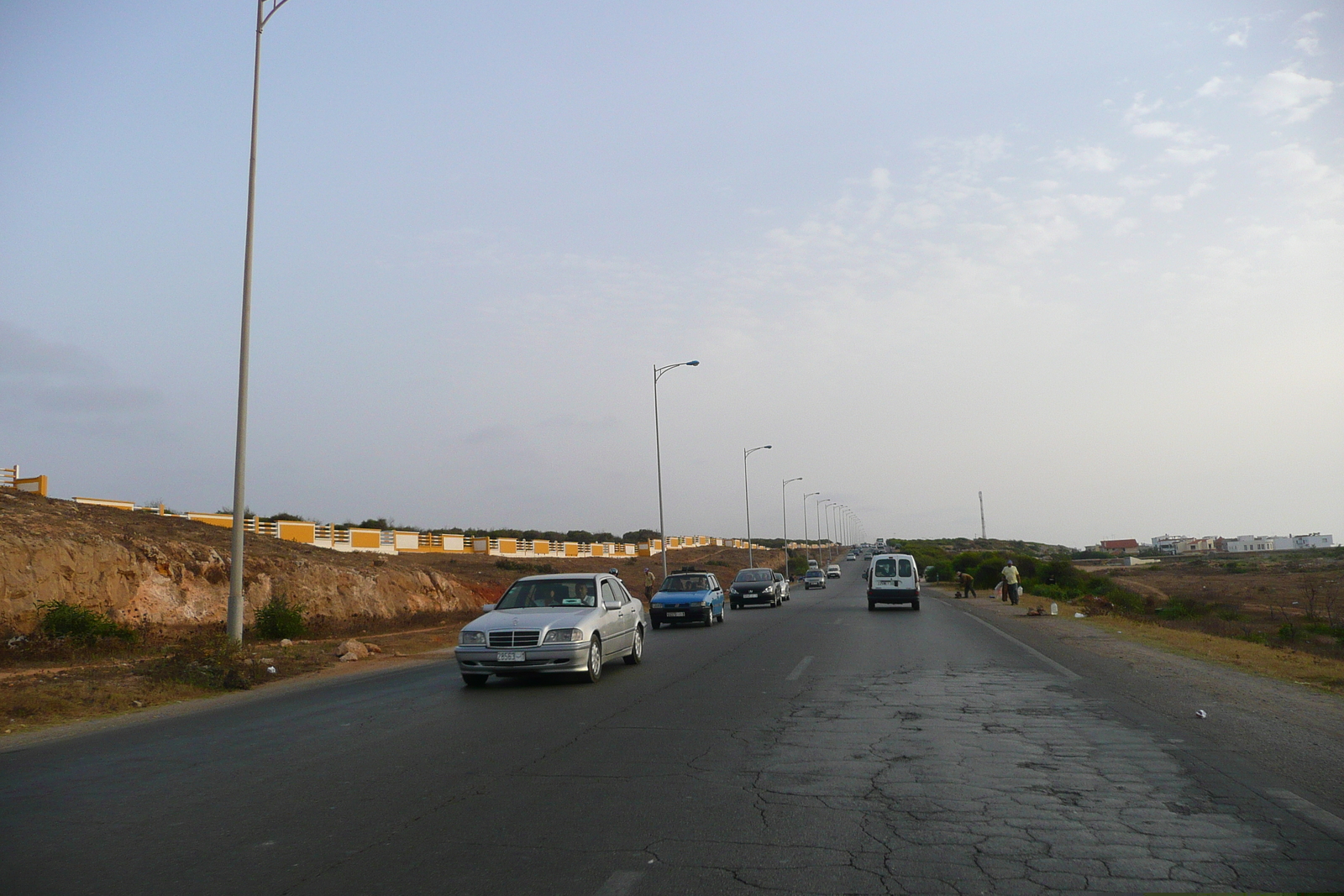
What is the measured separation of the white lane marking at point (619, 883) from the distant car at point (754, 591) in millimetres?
35982

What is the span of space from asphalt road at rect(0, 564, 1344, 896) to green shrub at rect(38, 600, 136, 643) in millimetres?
10336

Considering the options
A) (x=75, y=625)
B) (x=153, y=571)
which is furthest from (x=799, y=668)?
(x=153, y=571)

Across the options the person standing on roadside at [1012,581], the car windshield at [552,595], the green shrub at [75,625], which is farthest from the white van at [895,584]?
the green shrub at [75,625]

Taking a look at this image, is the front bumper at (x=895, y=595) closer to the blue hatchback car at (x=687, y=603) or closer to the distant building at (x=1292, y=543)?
the blue hatchback car at (x=687, y=603)

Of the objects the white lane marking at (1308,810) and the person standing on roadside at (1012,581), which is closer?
the white lane marking at (1308,810)

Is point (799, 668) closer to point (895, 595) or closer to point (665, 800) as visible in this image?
point (665, 800)

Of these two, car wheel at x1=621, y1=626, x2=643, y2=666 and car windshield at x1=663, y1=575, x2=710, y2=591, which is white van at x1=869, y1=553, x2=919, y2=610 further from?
car wheel at x1=621, y1=626, x2=643, y2=666

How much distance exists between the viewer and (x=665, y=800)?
673cm

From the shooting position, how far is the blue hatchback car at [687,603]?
27250 mm

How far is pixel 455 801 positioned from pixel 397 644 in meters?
18.8

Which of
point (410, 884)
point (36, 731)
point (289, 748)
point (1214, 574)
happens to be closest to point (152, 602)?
point (36, 731)

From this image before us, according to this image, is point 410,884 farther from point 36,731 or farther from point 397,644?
point 397,644

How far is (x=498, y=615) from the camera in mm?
14203

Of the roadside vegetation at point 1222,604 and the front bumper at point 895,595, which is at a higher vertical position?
the front bumper at point 895,595
